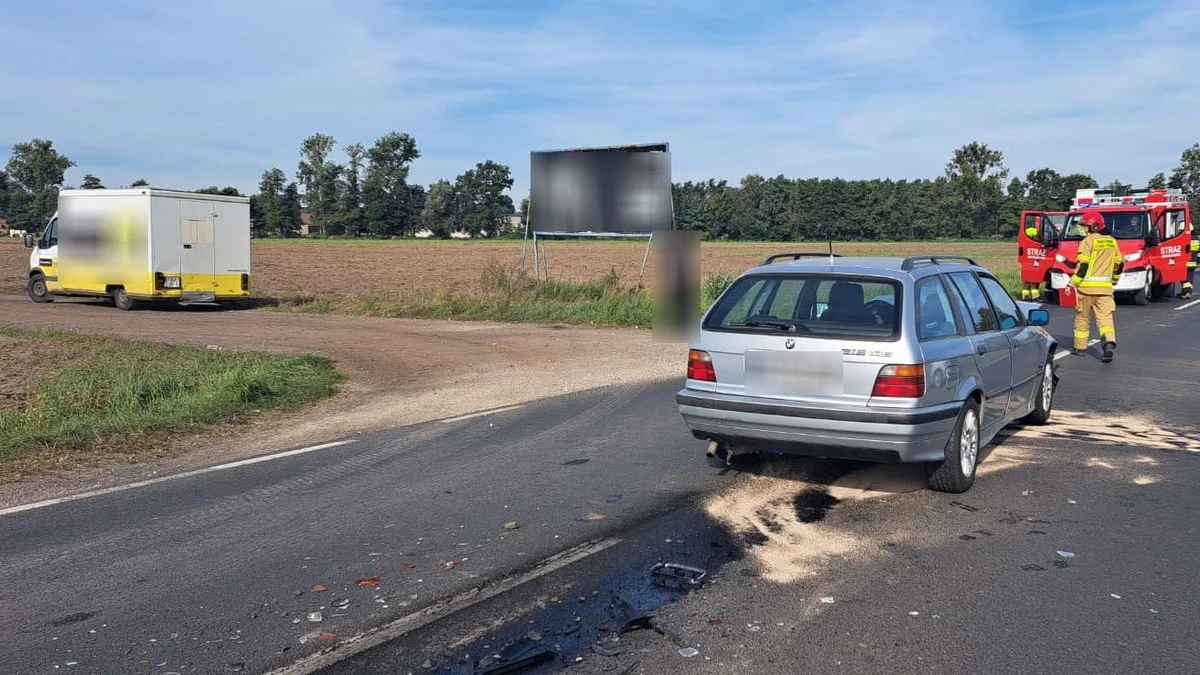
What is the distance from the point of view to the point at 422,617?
4.33 metres

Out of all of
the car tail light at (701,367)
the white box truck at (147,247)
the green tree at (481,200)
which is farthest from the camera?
the green tree at (481,200)

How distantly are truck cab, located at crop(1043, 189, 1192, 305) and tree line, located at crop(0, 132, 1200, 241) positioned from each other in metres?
68.8

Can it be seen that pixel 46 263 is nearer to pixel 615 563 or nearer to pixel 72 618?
pixel 72 618

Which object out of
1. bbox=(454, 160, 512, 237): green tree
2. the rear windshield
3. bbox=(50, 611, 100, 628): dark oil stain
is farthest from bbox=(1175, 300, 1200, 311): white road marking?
bbox=(454, 160, 512, 237): green tree

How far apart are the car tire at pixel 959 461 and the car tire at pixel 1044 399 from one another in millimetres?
2111

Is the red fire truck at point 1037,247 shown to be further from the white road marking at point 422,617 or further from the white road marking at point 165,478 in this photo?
the white road marking at point 422,617

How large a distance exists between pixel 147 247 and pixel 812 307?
771 inches

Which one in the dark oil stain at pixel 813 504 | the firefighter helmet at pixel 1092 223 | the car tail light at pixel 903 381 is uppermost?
the firefighter helmet at pixel 1092 223

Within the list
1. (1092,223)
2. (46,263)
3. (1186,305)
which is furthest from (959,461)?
(46,263)

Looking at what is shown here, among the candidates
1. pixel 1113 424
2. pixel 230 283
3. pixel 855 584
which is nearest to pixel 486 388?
pixel 1113 424

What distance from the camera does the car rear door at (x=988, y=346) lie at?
265 inches

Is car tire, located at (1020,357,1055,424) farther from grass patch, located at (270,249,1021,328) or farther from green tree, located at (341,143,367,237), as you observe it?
green tree, located at (341,143,367,237)

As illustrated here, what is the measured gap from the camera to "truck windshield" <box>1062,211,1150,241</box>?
23469 mm

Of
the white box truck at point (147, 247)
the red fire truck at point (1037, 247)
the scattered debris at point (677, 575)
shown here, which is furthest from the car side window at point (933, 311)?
the white box truck at point (147, 247)
